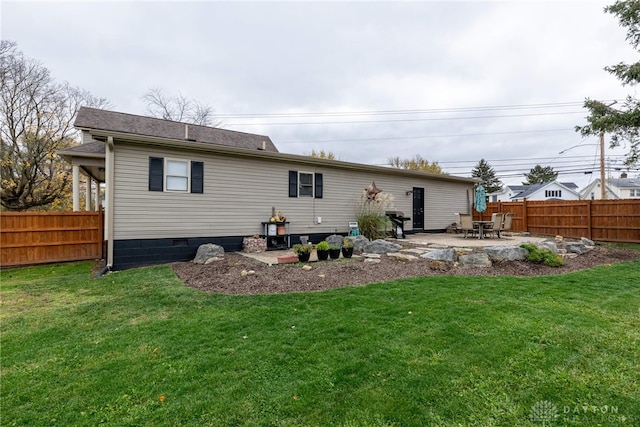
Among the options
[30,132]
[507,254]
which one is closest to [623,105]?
[507,254]

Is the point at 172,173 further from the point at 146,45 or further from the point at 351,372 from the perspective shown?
the point at 351,372

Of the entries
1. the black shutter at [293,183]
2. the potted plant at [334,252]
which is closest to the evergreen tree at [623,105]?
the potted plant at [334,252]

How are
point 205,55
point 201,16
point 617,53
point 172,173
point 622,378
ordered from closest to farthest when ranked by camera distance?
point 622,378
point 172,173
point 201,16
point 617,53
point 205,55

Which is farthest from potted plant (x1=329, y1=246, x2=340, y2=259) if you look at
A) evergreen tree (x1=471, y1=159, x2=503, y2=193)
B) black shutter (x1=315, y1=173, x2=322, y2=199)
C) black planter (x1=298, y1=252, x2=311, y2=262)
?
evergreen tree (x1=471, y1=159, x2=503, y2=193)

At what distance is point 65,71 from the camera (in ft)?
48.0

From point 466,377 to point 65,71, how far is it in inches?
813

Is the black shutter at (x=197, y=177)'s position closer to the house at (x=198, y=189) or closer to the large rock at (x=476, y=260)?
the house at (x=198, y=189)

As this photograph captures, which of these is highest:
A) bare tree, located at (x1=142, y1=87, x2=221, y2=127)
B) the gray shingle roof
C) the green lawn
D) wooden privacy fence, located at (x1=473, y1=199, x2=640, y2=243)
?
bare tree, located at (x1=142, y1=87, x2=221, y2=127)

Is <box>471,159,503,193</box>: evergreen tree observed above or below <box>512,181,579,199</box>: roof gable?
above

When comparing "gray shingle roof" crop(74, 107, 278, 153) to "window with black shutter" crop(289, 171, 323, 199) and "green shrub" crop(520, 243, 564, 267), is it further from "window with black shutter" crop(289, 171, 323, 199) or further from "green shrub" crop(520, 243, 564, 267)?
"green shrub" crop(520, 243, 564, 267)

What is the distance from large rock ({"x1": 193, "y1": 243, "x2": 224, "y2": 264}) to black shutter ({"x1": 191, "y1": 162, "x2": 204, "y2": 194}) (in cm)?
145

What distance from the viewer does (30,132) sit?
14164 mm

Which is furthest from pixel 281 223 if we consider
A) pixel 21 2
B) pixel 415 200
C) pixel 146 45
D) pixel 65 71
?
pixel 65 71

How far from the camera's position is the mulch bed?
458 centimetres
